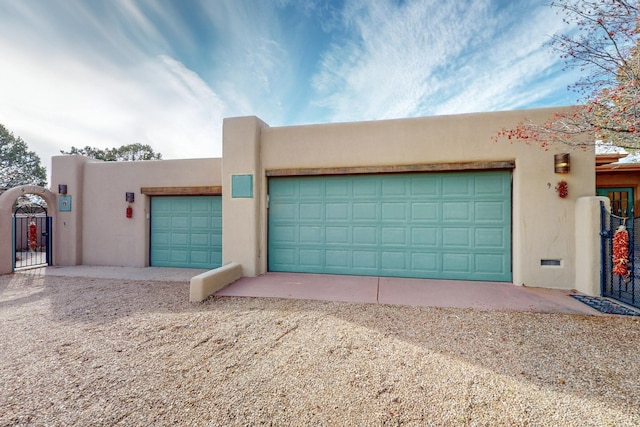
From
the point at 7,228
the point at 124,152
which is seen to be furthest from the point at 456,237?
the point at 124,152

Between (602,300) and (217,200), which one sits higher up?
(217,200)

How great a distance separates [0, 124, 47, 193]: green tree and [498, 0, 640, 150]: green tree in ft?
112

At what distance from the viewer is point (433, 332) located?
343 centimetres

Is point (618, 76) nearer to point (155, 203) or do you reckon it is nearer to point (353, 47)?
point (353, 47)

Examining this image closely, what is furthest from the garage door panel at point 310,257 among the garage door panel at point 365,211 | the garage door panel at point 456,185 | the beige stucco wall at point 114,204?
the beige stucco wall at point 114,204

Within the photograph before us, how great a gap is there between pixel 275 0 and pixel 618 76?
22.3 ft

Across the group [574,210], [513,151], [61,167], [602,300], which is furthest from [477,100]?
[61,167]

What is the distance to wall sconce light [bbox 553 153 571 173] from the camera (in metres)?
4.99

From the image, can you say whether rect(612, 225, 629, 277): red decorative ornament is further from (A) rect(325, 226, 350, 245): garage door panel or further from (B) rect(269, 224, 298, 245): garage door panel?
(B) rect(269, 224, 298, 245): garage door panel

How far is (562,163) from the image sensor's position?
16.4 ft

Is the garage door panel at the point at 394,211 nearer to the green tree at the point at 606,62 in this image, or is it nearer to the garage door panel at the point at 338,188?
the garage door panel at the point at 338,188

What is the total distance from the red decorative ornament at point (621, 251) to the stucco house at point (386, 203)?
1.43ft

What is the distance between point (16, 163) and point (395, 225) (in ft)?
108

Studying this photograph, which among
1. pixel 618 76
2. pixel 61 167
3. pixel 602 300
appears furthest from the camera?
pixel 61 167
